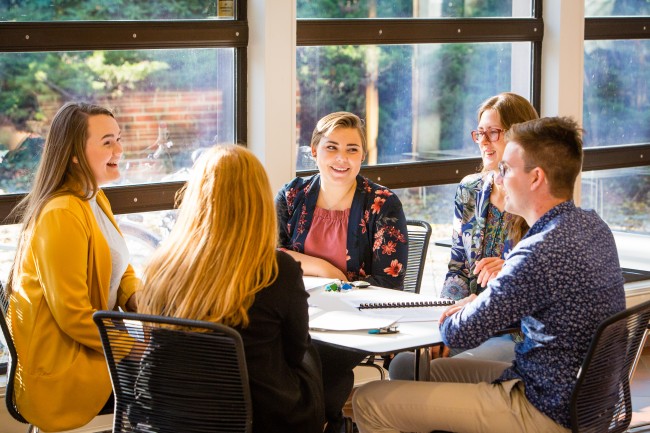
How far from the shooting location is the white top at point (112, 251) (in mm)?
3262

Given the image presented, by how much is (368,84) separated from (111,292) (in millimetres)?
1949

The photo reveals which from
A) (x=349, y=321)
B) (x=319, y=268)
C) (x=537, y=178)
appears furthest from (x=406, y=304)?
(x=537, y=178)

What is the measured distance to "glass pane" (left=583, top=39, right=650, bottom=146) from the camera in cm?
547

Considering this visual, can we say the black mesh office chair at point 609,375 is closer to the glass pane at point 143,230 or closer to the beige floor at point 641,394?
the beige floor at point 641,394

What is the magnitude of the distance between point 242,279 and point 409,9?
2.72 m

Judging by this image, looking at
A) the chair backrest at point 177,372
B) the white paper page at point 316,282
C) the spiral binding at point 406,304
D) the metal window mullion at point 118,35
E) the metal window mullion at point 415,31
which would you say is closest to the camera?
the chair backrest at point 177,372

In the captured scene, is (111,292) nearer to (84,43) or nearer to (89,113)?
(89,113)

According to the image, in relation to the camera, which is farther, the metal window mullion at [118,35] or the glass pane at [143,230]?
the glass pane at [143,230]

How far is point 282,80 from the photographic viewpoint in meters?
4.29

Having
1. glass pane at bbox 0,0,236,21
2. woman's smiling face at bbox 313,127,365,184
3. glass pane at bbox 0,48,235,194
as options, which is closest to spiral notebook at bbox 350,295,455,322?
woman's smiling face at bbox 313,127,365,184

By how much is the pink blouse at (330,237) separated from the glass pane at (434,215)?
1.27 meters

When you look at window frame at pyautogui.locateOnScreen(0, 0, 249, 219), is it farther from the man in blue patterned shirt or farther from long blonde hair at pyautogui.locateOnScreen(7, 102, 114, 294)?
the man in blue patterned shirt

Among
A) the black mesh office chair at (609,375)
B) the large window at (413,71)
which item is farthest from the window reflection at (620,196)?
the black mesh office chair at (609,375)

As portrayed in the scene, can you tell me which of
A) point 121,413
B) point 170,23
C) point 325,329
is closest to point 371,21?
point 170,23
